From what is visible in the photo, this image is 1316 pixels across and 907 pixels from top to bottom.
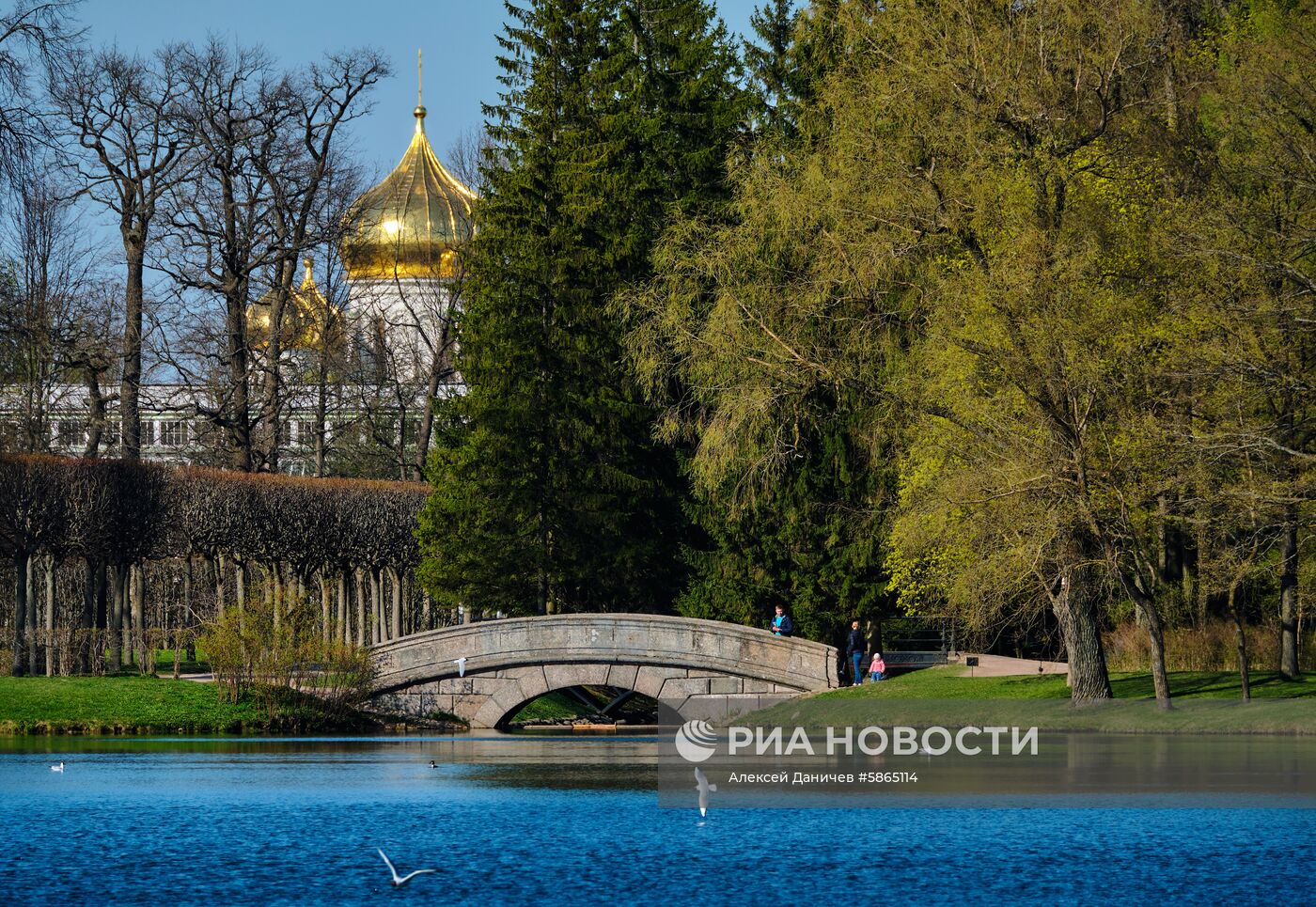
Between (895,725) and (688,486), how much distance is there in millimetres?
13445

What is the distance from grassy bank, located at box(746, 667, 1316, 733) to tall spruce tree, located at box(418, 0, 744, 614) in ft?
28.4

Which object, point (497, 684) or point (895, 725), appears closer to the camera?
point (895, 725)

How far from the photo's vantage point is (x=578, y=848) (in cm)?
1603

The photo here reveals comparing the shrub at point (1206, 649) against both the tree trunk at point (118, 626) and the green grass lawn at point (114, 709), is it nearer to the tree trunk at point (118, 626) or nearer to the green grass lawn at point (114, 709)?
the green grass lawn at point (114, 709)

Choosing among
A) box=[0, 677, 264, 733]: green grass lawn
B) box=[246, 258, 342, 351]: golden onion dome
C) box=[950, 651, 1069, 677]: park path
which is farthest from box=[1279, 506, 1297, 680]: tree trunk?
box=[246, 258, 342, 351]: golden onion dome

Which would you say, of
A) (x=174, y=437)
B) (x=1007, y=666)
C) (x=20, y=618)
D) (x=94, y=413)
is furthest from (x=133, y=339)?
(x=174, y=437)

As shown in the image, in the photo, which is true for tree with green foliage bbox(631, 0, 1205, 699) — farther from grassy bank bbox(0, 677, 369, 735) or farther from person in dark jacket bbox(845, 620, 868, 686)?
grassy bank bbox(0, 677, 369, 735)

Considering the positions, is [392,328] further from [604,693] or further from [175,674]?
[175,674]

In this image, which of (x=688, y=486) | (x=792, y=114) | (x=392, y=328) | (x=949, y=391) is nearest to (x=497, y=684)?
(x=688, y=486)

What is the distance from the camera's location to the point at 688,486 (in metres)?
39.3

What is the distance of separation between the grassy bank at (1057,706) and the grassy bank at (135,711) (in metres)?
8.79

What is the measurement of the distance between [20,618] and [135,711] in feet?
15.7

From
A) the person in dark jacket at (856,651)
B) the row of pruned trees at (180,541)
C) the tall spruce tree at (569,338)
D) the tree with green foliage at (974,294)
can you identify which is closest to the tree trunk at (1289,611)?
the tree with green foliage at (974,294)

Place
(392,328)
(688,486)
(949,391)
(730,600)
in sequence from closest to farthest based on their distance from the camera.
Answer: (949,391) < (730,600) < (688,486) < (392,328)
